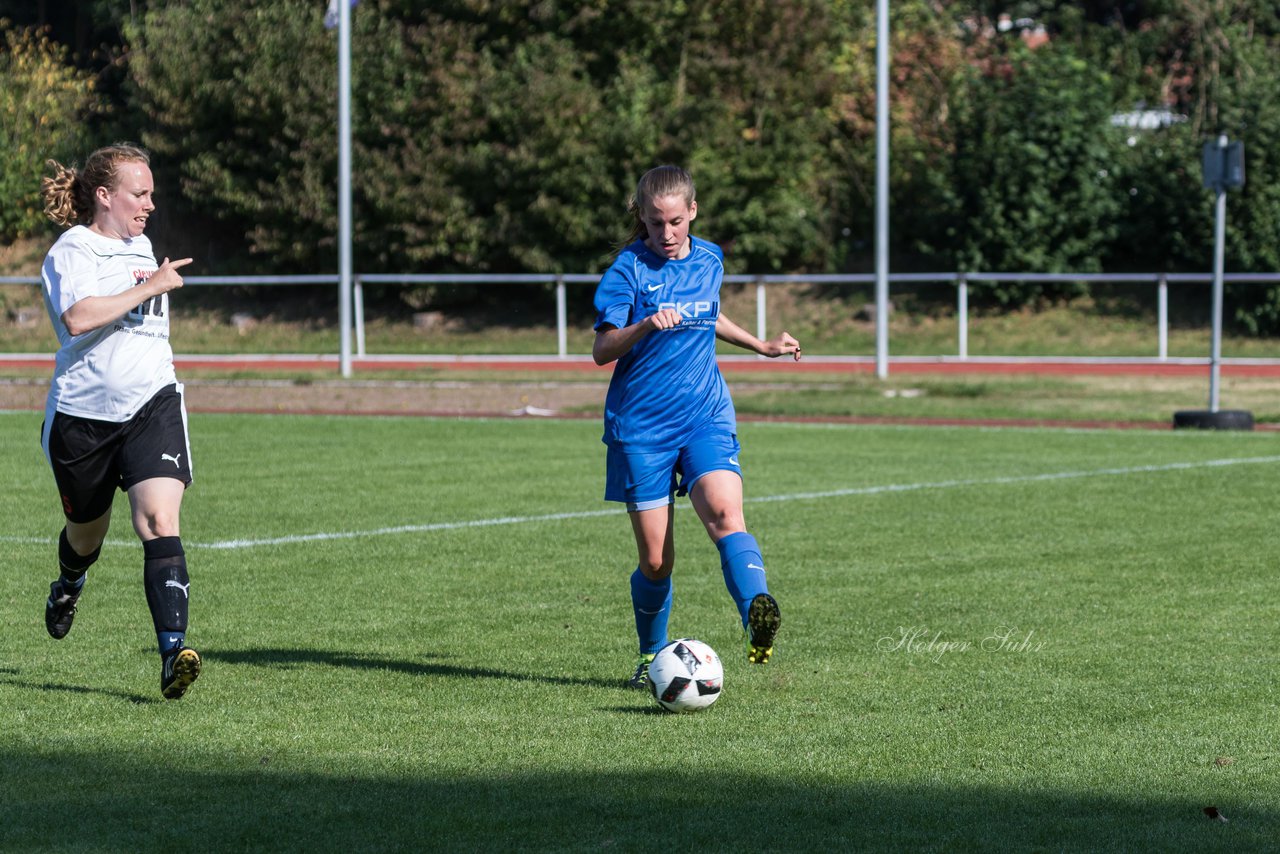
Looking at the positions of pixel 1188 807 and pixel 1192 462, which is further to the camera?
pixel 1192 462

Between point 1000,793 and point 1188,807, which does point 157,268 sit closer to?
point 1000,793

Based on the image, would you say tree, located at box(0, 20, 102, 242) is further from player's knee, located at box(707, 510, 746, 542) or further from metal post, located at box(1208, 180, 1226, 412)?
player's knee, located at box(707, 510, 746, 542)

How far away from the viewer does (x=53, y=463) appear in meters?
6.54

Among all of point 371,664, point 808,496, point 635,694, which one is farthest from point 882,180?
point 635,694

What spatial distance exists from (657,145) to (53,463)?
30799 mm

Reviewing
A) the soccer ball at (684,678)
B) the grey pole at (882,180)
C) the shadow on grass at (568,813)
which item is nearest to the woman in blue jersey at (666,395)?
the soccer ball at (684,678)

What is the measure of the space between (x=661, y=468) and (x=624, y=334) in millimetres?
567

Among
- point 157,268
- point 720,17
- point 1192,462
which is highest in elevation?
point 720,17

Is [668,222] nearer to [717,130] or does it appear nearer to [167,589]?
[167,589]

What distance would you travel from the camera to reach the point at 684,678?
6172mm

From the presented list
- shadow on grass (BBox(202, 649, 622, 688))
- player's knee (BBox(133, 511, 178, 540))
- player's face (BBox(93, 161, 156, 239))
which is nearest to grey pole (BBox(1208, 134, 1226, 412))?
shadow on grass (BBox(202, 649, 622, 688))

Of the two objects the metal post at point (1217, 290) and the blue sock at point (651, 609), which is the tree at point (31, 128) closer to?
the metal post at point (1217, 290)

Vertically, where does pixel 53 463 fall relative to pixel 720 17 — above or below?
below

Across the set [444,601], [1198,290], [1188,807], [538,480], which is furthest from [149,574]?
[1198,290]
